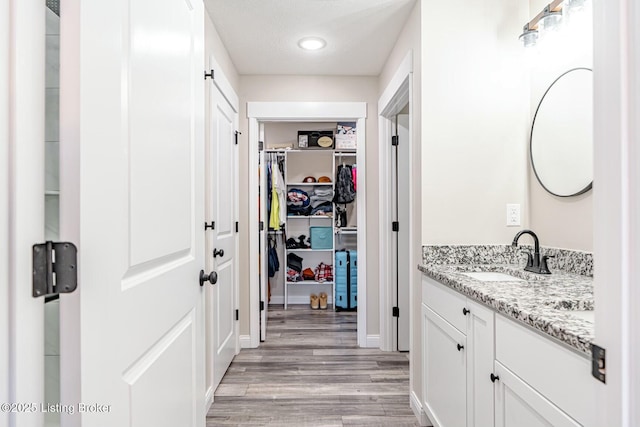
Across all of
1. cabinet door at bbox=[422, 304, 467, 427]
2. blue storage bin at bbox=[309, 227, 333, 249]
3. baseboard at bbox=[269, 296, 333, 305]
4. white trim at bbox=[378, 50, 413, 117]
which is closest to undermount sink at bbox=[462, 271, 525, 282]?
cabinet door at bbox=[422, 304, 467, 427]

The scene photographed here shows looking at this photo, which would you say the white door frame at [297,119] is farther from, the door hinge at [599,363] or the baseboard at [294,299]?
the door hinge at [599,363]

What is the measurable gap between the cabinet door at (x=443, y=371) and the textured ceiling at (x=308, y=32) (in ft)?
5.86

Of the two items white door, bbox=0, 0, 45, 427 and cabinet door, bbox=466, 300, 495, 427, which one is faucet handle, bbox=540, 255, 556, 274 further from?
white door, bbox=0, 0, 45, 427

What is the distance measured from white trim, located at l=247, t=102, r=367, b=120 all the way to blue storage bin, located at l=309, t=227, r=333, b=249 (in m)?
1.75

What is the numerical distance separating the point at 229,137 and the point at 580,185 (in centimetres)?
230

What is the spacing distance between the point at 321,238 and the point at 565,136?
315cm

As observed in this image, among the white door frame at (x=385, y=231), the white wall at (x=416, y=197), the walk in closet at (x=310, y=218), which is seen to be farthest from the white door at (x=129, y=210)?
the walk in closet at (x=310, y=218)

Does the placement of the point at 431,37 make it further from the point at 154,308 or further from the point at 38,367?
the point at 38,367

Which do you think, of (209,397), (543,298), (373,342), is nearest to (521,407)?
(543,298)

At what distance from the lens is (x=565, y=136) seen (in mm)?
1724

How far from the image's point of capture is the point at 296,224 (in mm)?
4734

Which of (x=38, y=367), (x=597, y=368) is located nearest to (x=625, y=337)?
(x=597, y=368)

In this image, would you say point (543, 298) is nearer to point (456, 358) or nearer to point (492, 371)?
point (492, 371)

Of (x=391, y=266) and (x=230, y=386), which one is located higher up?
(x=391, y=266)
